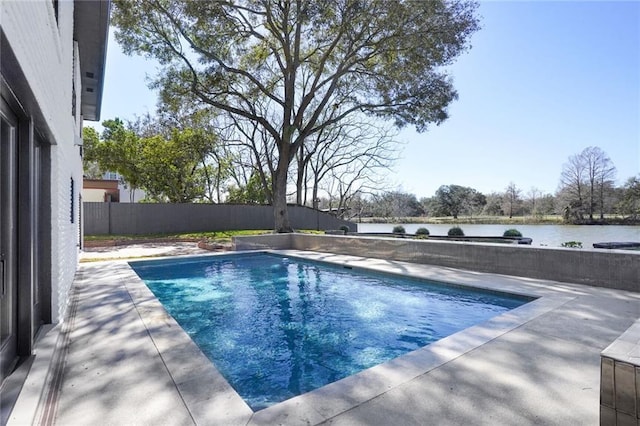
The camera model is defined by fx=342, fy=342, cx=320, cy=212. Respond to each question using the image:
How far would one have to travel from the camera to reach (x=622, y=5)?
819 cm

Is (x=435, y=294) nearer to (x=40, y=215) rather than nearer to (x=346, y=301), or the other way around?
(x=346, y=301)

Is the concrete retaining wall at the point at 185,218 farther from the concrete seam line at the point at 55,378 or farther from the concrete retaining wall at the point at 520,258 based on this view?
the concrete seam line at the point at 55,378

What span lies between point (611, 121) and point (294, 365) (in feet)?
65.3

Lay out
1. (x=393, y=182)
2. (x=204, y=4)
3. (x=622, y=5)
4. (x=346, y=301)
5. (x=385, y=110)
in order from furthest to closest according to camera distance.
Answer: (x=393, y=182)
(x=385, y=110)
(x=204, y=4)
(x=622, y=5)
(x=346, y=301)

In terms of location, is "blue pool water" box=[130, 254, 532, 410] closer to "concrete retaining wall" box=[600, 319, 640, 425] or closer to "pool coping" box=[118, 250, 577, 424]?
"pool coping" box=[118, 250, 577, 424]

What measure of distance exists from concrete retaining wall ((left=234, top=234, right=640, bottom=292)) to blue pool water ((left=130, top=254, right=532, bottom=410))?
1.49 m

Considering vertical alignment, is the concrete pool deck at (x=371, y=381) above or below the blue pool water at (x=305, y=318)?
above

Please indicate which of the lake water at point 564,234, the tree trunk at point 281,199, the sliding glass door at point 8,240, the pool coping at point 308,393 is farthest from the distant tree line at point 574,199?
the sliding glass door at point 8,240

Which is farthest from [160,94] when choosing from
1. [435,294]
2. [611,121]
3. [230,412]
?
[611,121]

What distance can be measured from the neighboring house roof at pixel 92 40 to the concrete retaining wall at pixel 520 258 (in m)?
7.92

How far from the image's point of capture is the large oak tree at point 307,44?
39.0ft

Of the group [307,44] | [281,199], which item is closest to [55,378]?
[281,199]

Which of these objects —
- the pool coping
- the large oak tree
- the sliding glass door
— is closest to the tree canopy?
the large oak tree

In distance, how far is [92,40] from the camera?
742 cm
